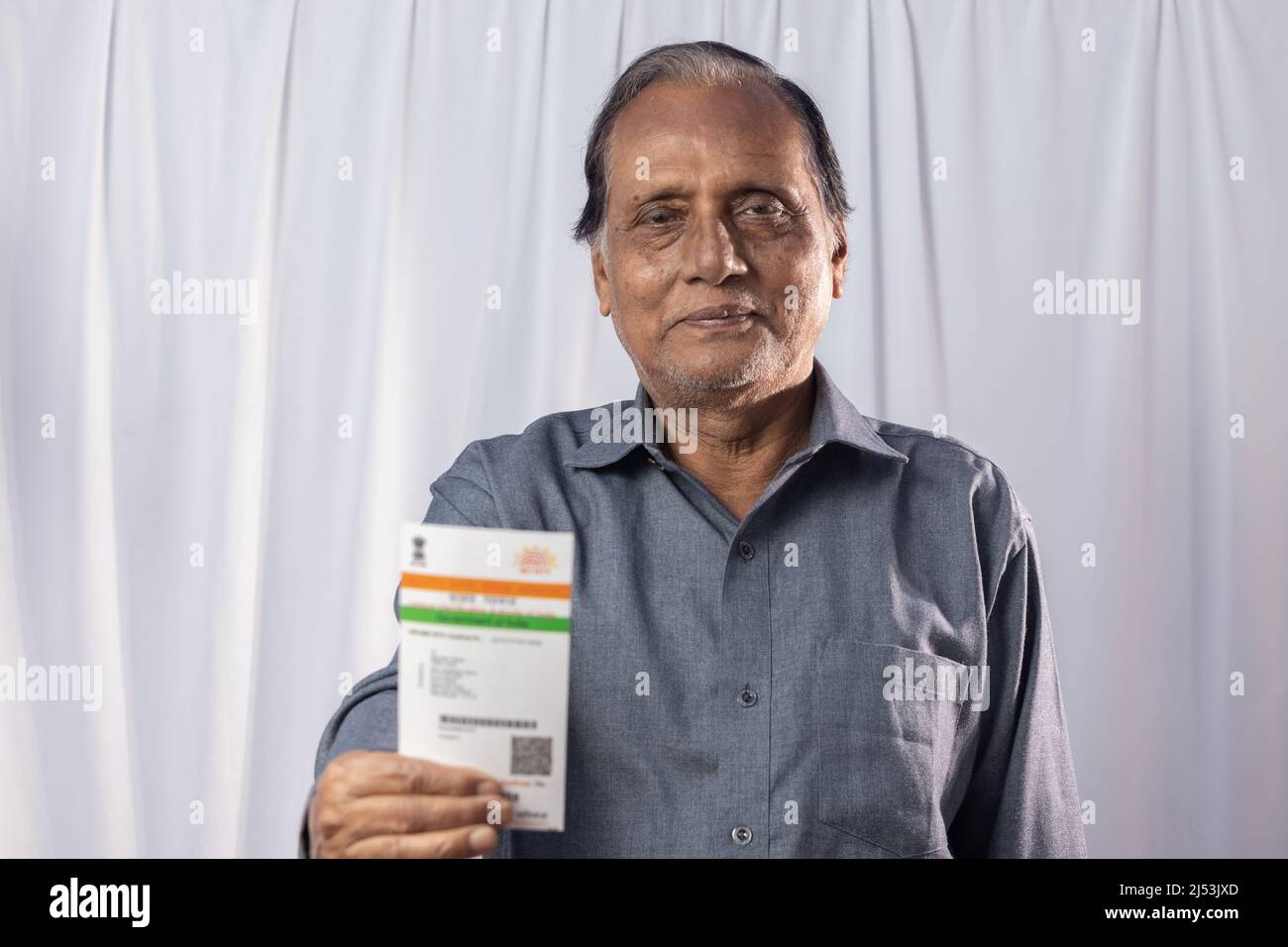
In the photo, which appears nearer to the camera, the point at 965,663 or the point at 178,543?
the point at 965,663

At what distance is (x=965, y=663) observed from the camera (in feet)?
5.13

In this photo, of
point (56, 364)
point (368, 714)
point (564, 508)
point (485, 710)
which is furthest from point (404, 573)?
point (56, 364)

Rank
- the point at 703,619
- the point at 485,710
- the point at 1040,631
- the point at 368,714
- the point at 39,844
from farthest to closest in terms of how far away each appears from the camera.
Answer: the point at 39,844
the point at 1040,631
the point at 703,619
the point at 368,714
the point at 485,710

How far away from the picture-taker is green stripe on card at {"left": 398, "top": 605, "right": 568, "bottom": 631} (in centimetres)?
119

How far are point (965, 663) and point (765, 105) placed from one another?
0.82 metres

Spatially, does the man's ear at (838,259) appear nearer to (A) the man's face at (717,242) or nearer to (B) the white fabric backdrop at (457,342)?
(A) the man's face at (717,242)

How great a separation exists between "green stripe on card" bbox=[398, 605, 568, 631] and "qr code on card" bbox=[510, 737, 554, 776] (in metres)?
0.12

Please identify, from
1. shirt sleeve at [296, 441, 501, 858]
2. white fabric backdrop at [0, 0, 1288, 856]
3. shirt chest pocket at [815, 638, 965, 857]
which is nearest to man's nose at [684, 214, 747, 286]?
shirt sleeve at [296, 441, 501, 858]

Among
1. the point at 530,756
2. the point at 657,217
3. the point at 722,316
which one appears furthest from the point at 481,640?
the point at 657,217

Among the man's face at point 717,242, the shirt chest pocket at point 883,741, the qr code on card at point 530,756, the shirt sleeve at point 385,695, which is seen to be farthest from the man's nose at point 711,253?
the qr code on card at point 530,756

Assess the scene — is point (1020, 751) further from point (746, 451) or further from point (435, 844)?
point (435, 844)

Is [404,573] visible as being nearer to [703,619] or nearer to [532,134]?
[703,619]

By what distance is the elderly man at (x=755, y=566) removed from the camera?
1443mm

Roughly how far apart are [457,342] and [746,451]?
53.6 inches
